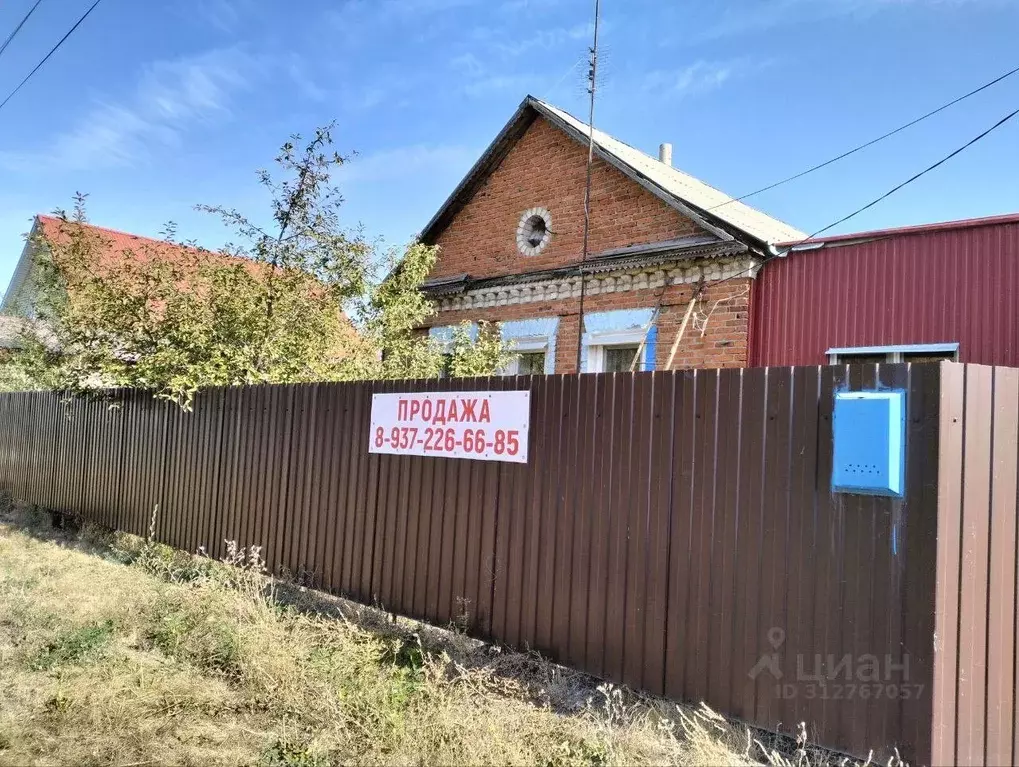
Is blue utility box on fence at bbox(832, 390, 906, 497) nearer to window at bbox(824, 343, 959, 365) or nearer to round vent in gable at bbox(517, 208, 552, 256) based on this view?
window at bbox(824, 343, 959, 365)

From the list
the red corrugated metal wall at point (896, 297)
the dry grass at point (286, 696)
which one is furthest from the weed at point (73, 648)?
the red corrugated metal wall at point (896, 297)

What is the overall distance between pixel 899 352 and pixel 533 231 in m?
5.96

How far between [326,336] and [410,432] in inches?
134

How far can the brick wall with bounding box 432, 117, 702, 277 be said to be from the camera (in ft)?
32.6

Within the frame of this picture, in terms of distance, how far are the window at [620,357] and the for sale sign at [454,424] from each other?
4664 mm

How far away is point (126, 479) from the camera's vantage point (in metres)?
9.20

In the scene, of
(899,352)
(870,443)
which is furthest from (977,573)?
(899,352)

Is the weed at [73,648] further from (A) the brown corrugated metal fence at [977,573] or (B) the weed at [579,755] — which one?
(A) the brown corrugated metal fence at [977,573]

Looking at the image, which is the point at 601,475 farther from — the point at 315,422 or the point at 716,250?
the point at 716,250

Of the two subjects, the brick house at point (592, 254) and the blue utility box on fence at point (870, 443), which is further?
the brick house at point (592, 254)

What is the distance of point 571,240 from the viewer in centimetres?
1075

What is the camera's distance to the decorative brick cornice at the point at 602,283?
8836 mm

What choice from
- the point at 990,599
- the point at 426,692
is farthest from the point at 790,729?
the point at 426,692

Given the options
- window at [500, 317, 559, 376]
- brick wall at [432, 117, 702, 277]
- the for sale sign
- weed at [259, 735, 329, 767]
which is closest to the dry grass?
weed at [259, 735, 329, 767]
